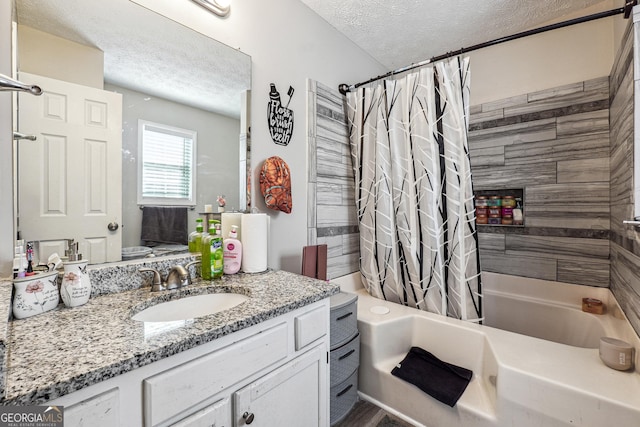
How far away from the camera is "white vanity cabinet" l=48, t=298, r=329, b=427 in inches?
23.9

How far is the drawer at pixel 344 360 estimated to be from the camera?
4.66 ft

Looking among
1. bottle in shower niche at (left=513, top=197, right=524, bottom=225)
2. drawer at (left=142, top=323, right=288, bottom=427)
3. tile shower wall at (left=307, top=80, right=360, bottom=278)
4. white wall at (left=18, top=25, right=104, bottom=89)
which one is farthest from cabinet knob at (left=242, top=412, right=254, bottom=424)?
bottle in shower niche at (left=513, top=197, right=524, bottom=225)

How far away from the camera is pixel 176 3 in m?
1.29

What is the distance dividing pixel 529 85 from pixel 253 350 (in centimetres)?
266

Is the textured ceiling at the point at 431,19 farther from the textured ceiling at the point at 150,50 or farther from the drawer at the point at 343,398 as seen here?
the drawer at the point at 343,398

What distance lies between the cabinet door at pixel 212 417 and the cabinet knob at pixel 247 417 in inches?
1.8

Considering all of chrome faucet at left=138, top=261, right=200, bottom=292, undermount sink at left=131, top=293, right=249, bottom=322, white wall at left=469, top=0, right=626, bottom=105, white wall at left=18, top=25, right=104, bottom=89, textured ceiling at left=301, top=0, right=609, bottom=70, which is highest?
textured ceiling at left=301, top=0, right=609, bottom=70

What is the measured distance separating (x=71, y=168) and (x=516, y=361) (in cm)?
196

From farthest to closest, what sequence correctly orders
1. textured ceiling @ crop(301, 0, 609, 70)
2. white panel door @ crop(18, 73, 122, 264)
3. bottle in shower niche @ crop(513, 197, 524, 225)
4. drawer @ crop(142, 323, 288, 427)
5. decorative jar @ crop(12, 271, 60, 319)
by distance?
bottle in shower niche @ crop(513, 197, 524, 225) → textured ceiling @ crop(301, 0, 609, 70) → white panel door @ crop(18, 73, 122, 264) → decorative jar @ crop(12, 271, 60, 319) → drawer @ crop(142, 323, 288, 427)

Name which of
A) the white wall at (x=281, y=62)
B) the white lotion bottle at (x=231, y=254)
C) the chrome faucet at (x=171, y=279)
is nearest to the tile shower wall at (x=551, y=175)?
the white wall at (x=281, y=62)

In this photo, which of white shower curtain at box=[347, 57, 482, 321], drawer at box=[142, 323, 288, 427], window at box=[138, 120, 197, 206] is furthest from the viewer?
white shower curtain at box=[347, 57, 482, 321]


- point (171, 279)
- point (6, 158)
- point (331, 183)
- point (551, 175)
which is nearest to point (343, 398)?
point (171, 279)

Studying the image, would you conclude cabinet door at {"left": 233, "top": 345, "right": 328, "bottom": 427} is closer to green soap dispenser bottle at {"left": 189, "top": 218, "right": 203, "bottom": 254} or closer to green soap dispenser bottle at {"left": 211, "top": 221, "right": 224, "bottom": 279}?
green soap dispenser bottle at {"left": 211, "top": 221, "right": 224, "bottom": 279}

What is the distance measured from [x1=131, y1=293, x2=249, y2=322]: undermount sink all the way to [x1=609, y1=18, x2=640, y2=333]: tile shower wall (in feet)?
5.82
